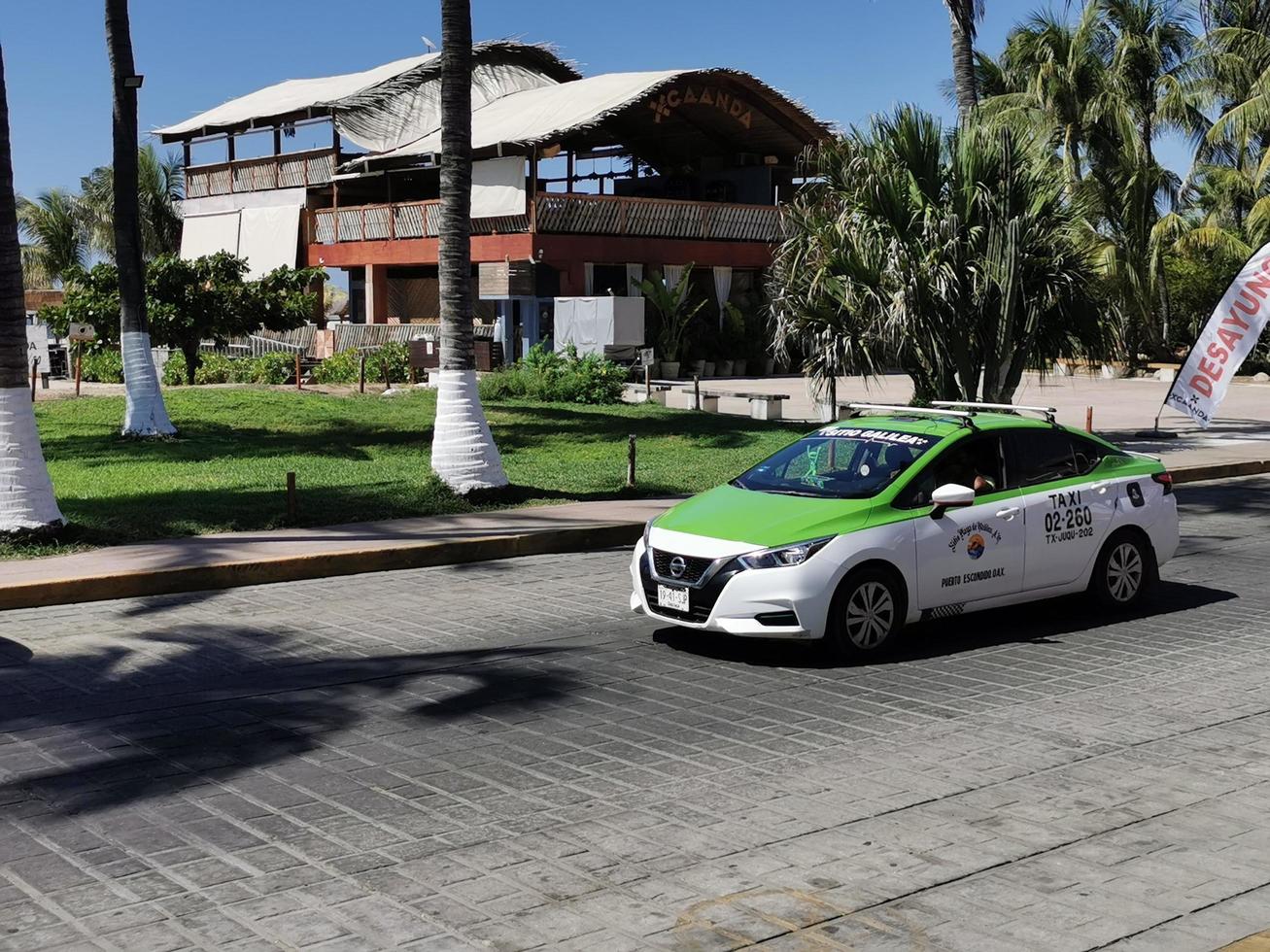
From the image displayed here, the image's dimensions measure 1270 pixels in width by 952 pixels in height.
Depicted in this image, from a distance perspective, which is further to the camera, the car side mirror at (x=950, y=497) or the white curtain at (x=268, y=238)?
the white curtain at (x=268, y=238)

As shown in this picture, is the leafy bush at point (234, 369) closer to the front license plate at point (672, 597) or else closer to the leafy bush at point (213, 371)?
the leafy bush at point (213, 371)

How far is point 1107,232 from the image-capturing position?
151ft

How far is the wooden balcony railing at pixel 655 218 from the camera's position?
39.2 m

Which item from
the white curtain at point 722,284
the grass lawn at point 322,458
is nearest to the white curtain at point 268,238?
the white curtain at point 722,284

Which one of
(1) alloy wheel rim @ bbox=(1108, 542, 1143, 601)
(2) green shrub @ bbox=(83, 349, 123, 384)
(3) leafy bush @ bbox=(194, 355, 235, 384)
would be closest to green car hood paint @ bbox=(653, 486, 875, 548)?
(1) alloy wheel rim @ bbox=(1108, 542, 1143, 601)

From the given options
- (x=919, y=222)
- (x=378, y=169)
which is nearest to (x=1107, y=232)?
(x=378, y=169)

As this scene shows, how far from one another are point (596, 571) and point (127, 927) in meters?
8.28

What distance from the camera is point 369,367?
32281 millimetres

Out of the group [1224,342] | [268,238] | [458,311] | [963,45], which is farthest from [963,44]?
[268,238]

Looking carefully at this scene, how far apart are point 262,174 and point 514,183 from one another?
13.1m

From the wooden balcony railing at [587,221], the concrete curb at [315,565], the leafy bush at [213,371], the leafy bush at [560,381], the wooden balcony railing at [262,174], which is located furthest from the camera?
the wooden balcony railing at [262,174]

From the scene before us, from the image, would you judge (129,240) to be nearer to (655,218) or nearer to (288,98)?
(655,218)

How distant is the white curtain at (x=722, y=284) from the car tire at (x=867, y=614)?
1316 inches

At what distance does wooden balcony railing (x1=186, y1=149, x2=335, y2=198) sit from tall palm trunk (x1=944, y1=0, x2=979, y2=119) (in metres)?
25.5
